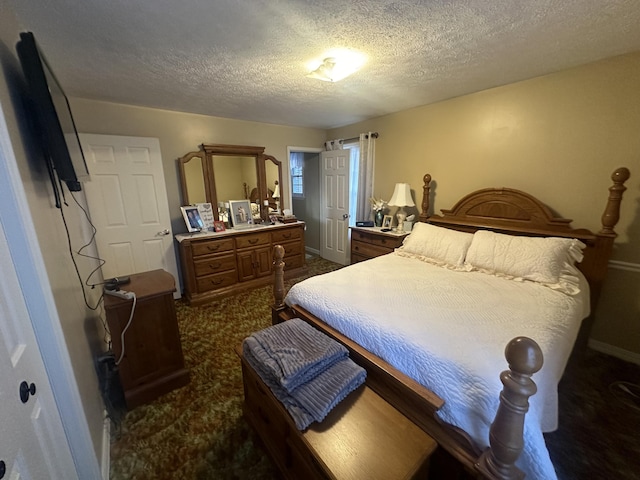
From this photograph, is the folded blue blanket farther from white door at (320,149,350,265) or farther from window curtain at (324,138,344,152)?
window curtain at (324,138,344,152)

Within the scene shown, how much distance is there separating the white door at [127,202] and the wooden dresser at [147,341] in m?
1.35

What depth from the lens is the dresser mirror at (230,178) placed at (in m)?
3.24

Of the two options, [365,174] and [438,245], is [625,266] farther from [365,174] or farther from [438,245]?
[365,174]

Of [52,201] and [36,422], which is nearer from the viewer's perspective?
[36,422]

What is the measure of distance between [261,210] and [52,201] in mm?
2583

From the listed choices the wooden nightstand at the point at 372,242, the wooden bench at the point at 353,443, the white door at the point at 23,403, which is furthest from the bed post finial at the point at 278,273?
the wooden nightstand at the point at 372,242

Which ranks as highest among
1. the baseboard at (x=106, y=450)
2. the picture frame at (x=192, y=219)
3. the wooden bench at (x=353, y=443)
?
the picture frame at (x=192, y=219)

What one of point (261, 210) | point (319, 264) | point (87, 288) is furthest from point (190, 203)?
point (319, 264)

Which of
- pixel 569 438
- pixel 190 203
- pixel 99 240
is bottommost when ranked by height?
pixel 569 438

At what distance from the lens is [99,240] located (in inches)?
105

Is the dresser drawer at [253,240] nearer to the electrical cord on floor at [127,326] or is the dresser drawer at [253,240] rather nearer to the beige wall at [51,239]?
the electrical cord on floor at [127,326]

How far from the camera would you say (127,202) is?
2.78 metres

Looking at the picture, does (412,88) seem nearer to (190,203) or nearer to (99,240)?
(190,203)

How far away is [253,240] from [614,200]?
11.4 ft
